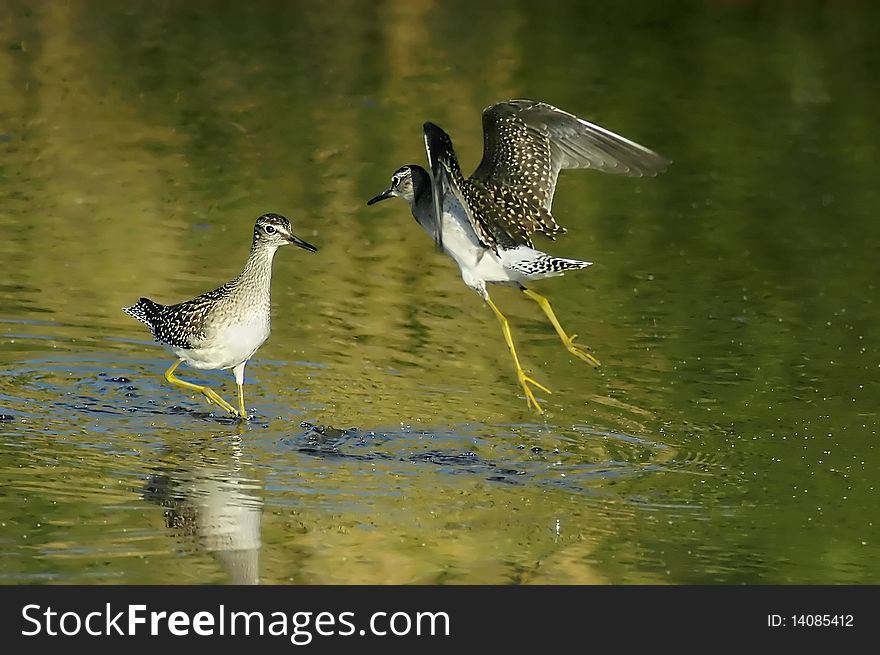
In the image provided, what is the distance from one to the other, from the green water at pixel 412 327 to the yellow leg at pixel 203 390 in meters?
0.14

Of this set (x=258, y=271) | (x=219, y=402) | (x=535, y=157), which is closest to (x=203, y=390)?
(x=219, y=402)

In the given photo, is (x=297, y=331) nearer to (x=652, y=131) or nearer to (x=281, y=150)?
(x=281, y=150)

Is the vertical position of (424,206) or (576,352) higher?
(424,206)

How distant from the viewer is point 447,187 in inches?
420

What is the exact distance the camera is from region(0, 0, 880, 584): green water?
938 cm

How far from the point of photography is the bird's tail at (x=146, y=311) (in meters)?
12.0

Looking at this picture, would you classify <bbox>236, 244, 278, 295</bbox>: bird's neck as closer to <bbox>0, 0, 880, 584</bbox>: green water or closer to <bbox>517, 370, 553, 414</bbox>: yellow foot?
<bbox>0, 0, 880, 584</bbox>: green water

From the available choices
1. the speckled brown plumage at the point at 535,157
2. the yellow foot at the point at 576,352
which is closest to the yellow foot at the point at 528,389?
the yellow foot at the point at 576,352

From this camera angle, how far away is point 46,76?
70.7ft

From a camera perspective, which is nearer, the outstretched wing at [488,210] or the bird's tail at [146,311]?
the outstretched wing at [488,210]

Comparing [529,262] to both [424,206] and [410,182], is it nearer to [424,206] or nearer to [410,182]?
[424,206]

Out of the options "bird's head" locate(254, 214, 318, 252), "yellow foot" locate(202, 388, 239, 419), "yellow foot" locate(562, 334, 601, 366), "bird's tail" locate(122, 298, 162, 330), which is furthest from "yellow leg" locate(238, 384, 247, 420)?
"yellow foot" locate(562, 334, 601, 366)

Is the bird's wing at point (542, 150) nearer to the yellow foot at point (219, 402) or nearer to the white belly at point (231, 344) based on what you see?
the white belly at point (231, 344)

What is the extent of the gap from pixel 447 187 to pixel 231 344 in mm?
1728
